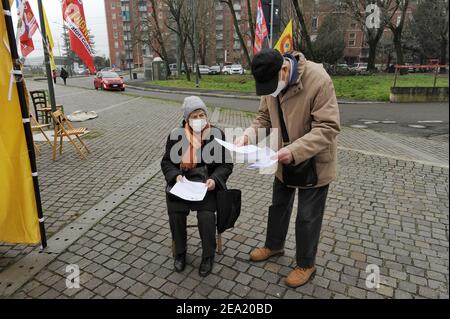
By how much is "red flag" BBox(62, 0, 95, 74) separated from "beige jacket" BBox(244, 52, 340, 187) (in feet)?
19.5

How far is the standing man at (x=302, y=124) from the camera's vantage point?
2.41 metres

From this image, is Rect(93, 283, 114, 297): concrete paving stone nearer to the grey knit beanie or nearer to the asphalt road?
the grey knit beanie

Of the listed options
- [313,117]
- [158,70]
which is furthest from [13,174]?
[158,70]

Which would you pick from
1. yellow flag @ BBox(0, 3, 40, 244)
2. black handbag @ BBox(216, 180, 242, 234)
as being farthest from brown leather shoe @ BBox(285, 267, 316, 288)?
yellow flag @ BBox(0, 3, 40, 244)

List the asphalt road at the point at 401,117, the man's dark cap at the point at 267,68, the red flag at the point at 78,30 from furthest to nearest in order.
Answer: the asphalt road at the point at 401,117 < the red flag at the point at 78,30 < the man's dark cap at the point at 267,68

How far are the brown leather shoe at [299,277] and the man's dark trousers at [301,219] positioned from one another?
0.14 ft

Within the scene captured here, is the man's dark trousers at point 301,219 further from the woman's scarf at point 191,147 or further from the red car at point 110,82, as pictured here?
the red car at point 110,82

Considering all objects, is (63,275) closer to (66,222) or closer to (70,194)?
(66,222)

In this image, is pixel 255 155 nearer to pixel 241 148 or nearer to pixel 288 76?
pixel 241 148

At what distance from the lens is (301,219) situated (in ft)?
9.12

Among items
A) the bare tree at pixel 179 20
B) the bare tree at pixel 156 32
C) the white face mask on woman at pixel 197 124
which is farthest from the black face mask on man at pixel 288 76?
the bare tree at pixel 156 32

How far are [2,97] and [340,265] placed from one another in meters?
3.36

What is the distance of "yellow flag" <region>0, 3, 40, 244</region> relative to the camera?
9.31 ft


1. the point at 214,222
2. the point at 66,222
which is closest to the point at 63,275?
the point at 66,222
